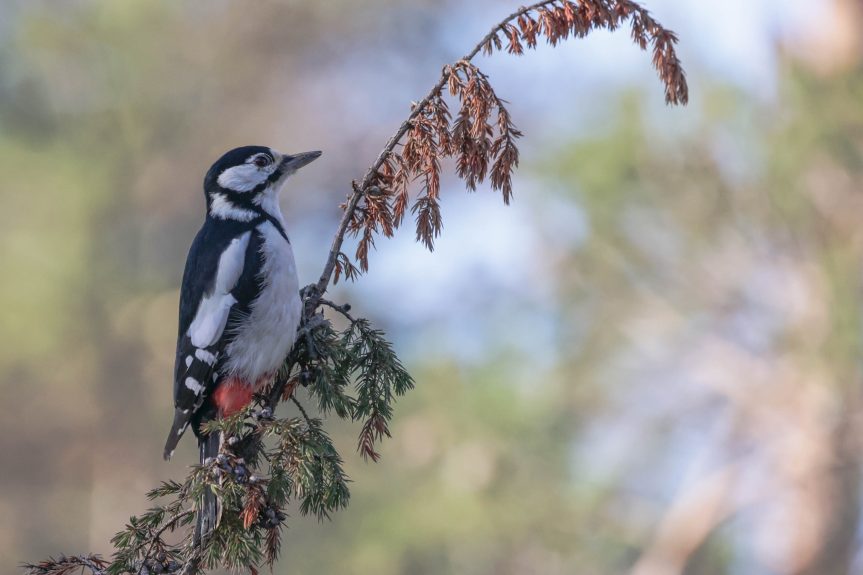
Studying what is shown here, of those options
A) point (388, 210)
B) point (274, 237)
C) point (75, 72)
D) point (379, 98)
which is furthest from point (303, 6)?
point (388, 210)

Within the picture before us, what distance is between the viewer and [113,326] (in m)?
10.9

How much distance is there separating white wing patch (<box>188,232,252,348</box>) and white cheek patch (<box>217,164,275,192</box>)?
13.8 inches

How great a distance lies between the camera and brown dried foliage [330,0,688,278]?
262cm

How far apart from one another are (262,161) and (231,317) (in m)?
0.67

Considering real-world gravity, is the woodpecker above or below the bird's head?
below

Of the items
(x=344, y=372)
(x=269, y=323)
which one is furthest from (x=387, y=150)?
(x=269, y=323)

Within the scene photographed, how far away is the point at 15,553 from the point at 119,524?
1.05 meters

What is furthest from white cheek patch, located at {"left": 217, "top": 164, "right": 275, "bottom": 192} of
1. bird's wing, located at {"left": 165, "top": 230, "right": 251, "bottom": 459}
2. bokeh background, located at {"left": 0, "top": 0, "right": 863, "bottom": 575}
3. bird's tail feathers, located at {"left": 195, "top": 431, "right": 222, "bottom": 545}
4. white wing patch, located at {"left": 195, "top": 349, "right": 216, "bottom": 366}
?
bokeh background, located at {"left": 0, "top": 0, "right": 863, "bottom": 575}

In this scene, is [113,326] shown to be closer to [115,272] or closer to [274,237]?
[115,272]

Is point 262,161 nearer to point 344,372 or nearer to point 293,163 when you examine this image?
point 293,163

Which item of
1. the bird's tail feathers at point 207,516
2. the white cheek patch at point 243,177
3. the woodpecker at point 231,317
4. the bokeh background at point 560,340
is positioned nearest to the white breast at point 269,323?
the woodpecker at point 231,317

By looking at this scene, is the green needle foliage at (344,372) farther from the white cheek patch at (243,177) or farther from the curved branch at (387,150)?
the white cheek patch at (243,177)

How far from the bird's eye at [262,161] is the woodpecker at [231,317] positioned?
178mm

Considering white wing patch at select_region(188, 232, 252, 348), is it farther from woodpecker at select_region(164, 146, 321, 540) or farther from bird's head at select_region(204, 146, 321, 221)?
bird's head at select_region(204, 146, 321, 221)
